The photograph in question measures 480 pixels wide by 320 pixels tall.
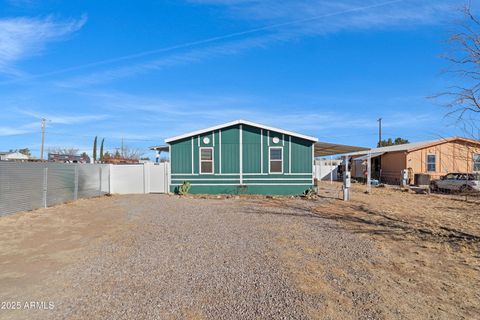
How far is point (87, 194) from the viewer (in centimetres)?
1728

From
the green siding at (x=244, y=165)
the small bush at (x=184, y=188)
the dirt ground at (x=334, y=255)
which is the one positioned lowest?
the dirt ground at (x=334, y=255)

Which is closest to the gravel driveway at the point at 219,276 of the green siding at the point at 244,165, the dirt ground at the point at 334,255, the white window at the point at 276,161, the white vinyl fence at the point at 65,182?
the dirt ground at the point at 334,255

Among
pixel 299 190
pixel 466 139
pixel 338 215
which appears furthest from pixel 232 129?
pixel 466 139

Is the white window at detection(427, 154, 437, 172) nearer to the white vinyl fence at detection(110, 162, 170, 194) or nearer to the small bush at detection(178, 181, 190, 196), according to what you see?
the small bush at detection(178, 181, 190, 196)

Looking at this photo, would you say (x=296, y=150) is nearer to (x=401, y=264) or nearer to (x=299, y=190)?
(x=299, y=190)

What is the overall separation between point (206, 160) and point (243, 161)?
6.36 ft

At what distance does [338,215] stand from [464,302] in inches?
285

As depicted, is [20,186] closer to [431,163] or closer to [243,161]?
[243,161]

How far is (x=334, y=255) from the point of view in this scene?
19.9 feet

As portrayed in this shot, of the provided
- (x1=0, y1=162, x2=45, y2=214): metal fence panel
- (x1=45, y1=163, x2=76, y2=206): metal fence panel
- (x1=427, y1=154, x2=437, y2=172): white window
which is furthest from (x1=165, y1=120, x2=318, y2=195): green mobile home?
(x1=427, y1=154, x2=437, y2=172): white window

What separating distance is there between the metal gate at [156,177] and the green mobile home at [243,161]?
4.00 metres

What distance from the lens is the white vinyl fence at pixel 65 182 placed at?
10797 mm

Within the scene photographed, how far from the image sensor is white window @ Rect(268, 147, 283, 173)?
57.4 ft

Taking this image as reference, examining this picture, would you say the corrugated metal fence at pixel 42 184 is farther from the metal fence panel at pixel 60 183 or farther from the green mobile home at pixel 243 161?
the green mobile home at pixel 243 161
